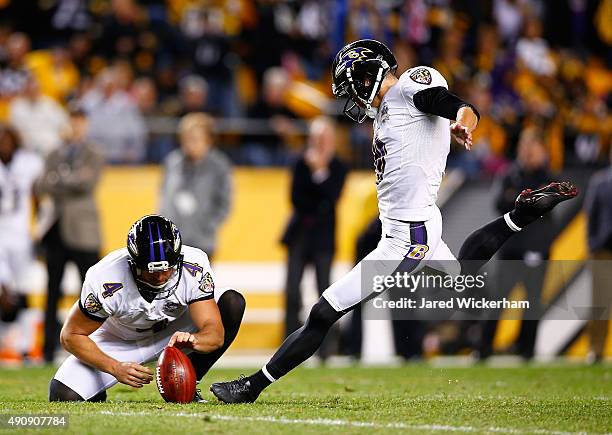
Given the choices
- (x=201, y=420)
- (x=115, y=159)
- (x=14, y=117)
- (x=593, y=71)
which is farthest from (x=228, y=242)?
(x=201, y=420)

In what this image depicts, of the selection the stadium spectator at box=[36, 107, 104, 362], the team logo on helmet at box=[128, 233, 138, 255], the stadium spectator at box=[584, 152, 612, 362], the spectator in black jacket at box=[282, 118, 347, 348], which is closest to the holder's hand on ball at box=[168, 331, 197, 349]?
the team logo on helmet at box=[128, 233, 138, 255]

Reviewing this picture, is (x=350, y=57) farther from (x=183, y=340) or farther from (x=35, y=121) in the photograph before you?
(x=35, y=121)

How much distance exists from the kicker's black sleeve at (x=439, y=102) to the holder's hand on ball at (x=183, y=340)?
5.83ft

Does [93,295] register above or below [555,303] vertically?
above

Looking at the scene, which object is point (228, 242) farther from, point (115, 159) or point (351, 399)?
point (351, 399)

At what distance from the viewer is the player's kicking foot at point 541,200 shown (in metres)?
7.08

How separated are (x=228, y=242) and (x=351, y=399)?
7.16 metres

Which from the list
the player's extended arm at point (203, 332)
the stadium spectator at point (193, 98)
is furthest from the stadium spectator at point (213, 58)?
the player's extended arm at point (203, 332)

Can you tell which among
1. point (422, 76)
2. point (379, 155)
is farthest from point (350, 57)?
point (379, 155)

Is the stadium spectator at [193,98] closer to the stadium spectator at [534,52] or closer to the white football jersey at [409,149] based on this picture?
the stadium spectator at [534,52]

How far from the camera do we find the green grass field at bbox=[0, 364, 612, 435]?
556 cm

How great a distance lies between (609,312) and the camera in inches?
424

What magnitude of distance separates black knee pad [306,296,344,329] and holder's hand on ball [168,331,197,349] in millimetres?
652

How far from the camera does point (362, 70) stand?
21.9 ft
